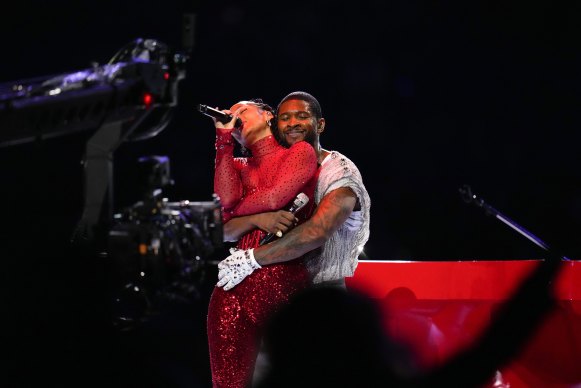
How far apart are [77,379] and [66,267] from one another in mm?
388

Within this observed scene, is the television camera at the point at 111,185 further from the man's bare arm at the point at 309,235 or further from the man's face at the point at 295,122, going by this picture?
the man's face at the point at 295,122

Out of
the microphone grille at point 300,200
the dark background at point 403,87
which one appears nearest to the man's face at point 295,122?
the microphone grille at point 300,200

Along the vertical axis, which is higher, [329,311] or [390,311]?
→ [329,311]

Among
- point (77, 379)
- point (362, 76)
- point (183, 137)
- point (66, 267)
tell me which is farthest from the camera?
point (362, 76)

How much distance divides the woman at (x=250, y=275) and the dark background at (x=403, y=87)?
1862mm

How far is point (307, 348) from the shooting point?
1453 millimetres

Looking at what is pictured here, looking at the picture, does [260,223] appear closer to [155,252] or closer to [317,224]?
[317,224]

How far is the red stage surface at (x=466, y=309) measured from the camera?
10.4 feet

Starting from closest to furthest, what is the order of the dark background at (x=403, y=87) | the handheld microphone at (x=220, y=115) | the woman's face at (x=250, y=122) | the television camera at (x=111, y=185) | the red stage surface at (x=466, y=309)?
the television camera at (x=111, y=185), the handheld microphone at (x=220, y=115), the woman's face at (x=250, y=122), the red stage surface at (x=466, y=309), the dark background at (x=403, y=87)

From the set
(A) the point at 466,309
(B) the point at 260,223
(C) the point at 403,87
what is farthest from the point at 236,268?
(C) the point at 403,87

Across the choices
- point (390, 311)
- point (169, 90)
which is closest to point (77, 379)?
point (169, 90)

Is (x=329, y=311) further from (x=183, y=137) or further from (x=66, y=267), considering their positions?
(x=183, y=137)

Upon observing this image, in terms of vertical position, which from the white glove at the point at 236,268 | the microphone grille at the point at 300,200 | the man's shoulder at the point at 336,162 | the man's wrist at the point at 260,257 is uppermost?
the man's shoulder at the point at 336,162

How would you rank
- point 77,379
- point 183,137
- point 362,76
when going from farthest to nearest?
point 362,76
point 183,137
point 77,379
